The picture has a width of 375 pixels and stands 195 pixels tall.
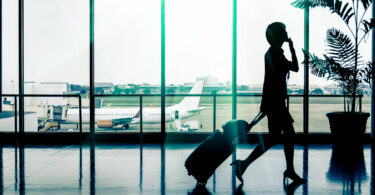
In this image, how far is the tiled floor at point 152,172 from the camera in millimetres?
2562

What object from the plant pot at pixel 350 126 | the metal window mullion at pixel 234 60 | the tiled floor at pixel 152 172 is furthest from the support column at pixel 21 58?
the plant pot at pixel 350 126

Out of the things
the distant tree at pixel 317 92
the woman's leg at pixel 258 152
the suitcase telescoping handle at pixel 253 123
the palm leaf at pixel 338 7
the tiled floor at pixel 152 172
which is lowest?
the tiled floor at pixel 152 172

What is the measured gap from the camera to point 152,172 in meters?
3.17

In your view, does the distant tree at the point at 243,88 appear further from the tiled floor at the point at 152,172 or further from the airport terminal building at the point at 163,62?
the tiled floor at the point at 152,172

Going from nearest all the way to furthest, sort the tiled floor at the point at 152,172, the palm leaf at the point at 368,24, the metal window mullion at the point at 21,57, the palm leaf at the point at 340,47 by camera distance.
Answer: the tiled floor at the point at 152,172 → the palm leaf at the point at 368,24 → the palm leaf at the point at 340,47 → the metal window mullion at the point at 21,57

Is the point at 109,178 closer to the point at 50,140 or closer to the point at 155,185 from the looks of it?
the point at 155,185

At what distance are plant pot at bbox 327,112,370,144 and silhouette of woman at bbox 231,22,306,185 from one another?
6.39ft

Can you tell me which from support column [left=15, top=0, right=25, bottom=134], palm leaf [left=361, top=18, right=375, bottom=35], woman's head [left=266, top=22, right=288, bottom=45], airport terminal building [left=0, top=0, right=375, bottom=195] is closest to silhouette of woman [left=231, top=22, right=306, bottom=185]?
woman's head [left=266, top=22, right=288, bottom=45]

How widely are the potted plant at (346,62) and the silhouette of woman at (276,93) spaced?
194cm

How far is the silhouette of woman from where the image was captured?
266 cm

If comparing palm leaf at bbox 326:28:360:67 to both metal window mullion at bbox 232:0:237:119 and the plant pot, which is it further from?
metal window mullion at bbox 232:0:237:119

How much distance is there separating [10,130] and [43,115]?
532mm

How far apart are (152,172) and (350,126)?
2699 mm

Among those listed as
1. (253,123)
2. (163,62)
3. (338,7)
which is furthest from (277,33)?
(163,62)
